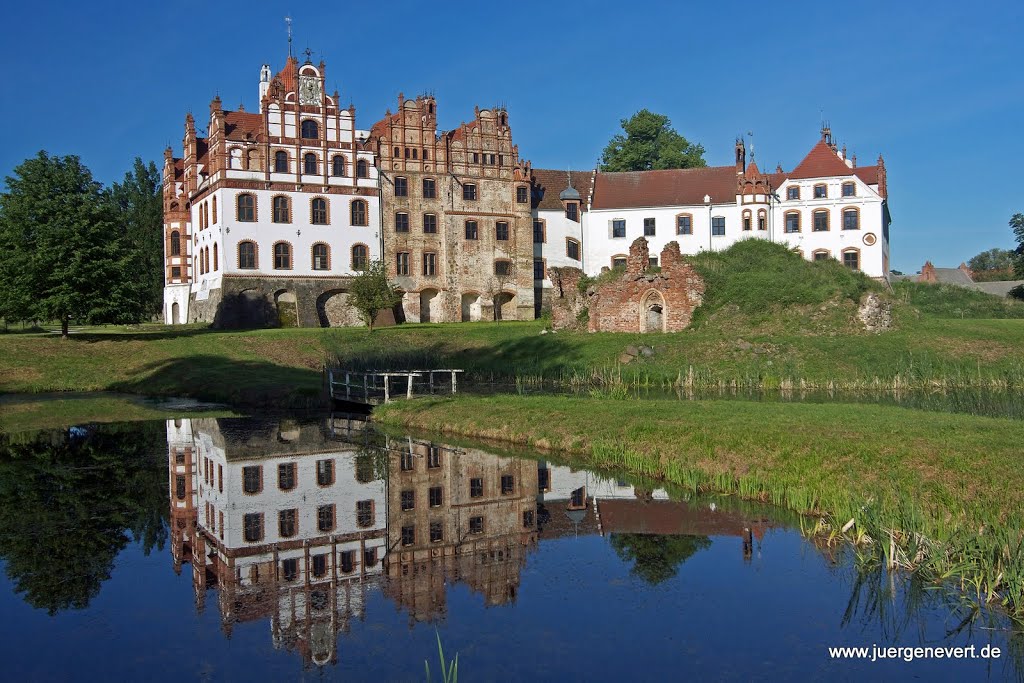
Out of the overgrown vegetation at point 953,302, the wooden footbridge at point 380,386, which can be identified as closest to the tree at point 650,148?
the overgrown vegetation at point 953,302

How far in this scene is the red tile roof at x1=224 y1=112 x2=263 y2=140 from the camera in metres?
54.3

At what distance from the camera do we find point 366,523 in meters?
16.5

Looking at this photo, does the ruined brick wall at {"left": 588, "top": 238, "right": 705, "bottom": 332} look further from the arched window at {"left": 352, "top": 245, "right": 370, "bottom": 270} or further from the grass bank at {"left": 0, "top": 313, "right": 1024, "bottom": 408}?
the arched window at {"left": 352, "top": 245, "right": 370, "bottom": 270}

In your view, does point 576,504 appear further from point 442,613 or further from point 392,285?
point 392,285

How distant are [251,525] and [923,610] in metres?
11.1

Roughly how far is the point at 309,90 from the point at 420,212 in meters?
10.0

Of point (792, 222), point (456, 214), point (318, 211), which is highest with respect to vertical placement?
point (456, 214)

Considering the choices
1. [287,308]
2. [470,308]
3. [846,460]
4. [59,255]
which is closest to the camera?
[846,460]

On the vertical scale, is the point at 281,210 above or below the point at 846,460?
above

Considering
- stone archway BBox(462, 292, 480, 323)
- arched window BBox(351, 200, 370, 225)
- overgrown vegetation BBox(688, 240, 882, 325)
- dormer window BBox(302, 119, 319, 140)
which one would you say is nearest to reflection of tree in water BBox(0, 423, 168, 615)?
overgrown vegetation BBox(688, 240, 882, 325)

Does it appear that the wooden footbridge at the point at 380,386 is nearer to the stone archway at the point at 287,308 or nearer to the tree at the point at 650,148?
the stone archway at the point at 287,308

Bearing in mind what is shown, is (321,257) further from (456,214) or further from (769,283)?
(769,283)

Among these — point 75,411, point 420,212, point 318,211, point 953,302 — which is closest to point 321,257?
point 318,211

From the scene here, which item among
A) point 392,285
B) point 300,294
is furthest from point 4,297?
point 392,285
